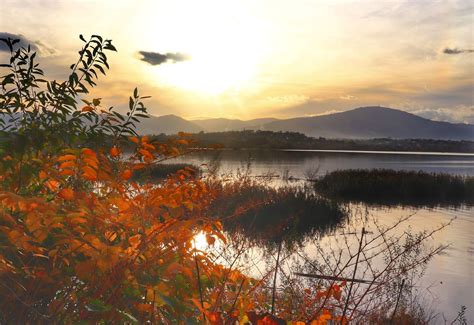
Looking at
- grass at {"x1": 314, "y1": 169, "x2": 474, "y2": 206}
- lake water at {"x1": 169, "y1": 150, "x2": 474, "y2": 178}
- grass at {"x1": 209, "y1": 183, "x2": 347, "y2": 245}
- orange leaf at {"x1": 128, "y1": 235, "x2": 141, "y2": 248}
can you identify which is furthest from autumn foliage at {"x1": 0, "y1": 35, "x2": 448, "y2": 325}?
grass at {"x1": 314, "y1": 169, "x2": 474, "y2": 206}

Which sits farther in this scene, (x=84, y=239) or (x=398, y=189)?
(x=398, y=189)

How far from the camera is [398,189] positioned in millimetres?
33312

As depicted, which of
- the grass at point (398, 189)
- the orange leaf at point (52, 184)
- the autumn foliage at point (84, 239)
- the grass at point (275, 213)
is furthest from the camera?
the grass at point (398, 189)

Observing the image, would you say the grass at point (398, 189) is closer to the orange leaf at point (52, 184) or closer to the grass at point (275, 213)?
the grass at point (275, 213)

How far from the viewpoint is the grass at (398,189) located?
30328 mm

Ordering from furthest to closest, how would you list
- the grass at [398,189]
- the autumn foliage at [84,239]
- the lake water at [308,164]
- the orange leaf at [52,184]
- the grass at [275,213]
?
the lake water at [308,164]
the grass at [398,189]
the grass at [275,213]
the orange leaf at [52,184]
the autumn foliage at [84,239]

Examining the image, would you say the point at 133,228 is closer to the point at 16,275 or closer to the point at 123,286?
the point at 123,286

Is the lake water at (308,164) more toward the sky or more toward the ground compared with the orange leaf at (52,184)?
more toward the ground

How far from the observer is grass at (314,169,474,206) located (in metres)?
30.3

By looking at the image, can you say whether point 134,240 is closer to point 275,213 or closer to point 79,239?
point 79,239

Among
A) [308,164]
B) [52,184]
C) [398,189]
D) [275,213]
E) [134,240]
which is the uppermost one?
[52,184]

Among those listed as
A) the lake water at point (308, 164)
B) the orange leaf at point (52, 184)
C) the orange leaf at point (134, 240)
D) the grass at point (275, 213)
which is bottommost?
the grass at point (275, 213)

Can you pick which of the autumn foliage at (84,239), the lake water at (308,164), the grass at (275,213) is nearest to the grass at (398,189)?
the lake water at (308,164)

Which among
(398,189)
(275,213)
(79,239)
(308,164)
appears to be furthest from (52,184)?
(308,164)
